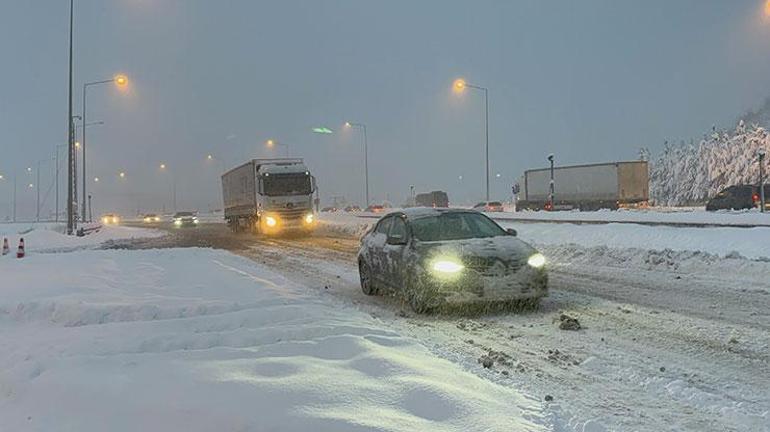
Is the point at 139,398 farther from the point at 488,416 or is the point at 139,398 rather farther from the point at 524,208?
the point at 524,208

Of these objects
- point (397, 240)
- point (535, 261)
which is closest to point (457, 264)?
point (535, 261)

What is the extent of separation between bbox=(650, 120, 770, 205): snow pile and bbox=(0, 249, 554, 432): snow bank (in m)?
69.4

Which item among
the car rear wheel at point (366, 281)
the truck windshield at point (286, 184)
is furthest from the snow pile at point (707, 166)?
the car rear wheel at point (366, 281)

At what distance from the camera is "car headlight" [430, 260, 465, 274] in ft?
28.7

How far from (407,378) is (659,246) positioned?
13.1 meters

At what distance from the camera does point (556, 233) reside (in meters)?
21.5

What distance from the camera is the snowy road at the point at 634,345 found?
4.81 m

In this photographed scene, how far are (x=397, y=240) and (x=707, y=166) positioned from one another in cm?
8091

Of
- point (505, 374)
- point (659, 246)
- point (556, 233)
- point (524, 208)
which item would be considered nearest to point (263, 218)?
point (556, 233)

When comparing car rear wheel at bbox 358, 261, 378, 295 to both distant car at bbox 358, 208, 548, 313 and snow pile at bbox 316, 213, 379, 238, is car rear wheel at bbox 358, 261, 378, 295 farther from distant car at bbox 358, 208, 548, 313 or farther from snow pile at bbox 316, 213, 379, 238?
snow pile at bbox 316, 213, 379, 238

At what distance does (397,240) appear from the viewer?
10031 millimetres

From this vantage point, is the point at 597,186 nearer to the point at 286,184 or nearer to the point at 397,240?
the point at 286,184

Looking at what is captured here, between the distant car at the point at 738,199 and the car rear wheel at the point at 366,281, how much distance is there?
1457 inches

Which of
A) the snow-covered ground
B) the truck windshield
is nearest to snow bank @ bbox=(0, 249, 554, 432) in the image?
the snow-covered ground
